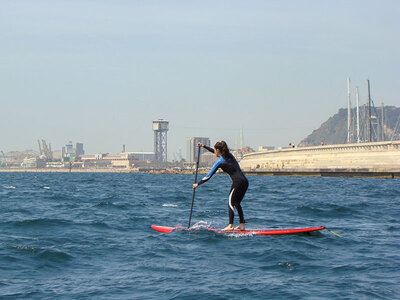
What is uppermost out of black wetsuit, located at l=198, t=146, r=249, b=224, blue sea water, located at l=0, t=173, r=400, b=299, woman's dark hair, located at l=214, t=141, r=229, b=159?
woman's dark hair, located at l=214, t=141, r=229, b=159

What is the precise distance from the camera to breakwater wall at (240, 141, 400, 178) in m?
79.4

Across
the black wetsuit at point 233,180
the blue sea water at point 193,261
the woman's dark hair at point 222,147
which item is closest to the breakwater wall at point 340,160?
the black wetsuit at point 233,180

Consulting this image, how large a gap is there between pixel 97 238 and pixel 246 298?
5698 millimetres

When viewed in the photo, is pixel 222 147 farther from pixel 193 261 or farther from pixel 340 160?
pixel 340 160

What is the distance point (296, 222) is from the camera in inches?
576

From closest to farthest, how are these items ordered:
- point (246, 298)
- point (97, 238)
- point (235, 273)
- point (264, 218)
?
point (246, 298) < point (235, 273) < point (97, 238) < point (264, 218)

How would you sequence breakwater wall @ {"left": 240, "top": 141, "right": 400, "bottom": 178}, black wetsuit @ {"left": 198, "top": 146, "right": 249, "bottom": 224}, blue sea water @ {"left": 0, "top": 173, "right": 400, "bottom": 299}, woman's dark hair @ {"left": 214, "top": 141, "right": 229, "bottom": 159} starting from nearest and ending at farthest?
1. blue sea water @ {"left": 0, "top": 173, "right": 400, "bottom": 299}
2. woman's dark hair @ {"left": 214, "top": 141, "right": 229, "bottom": 159}
3. black wetsuit @ {"left": 198, "top": 146, "right": 249, "bottom": 224}
4. breakwater wall @ {"left": 240, "top": 141, "right": 400, "bottom": 178}

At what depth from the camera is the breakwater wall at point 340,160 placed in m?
79.4

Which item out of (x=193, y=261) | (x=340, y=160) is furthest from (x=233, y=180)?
(x=340, y=160)

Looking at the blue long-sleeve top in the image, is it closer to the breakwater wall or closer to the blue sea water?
the blue sea water

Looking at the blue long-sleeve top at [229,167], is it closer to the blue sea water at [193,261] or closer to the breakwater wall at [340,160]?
the blue sea water at [193,261]

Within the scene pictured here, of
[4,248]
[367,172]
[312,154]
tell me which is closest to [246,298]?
[4,248]

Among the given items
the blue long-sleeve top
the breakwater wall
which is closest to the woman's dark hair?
the blue long-sleeve top

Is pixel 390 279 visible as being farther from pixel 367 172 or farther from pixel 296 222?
pixel 367 172
